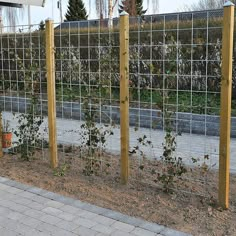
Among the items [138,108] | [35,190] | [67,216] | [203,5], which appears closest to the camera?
[67,216]

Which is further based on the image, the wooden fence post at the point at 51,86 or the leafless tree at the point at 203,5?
the leafless tree at the point at 203,5

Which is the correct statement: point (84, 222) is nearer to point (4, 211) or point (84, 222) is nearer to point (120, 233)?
point (120, 233)

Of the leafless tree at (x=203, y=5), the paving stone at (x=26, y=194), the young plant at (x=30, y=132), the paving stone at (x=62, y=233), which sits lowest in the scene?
the paving stone at (x=62, y=233)

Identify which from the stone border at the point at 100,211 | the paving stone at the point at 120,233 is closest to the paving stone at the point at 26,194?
the stone border at the point at 100,211

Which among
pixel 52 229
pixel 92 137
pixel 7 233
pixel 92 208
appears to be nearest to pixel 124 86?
pixel 92 137

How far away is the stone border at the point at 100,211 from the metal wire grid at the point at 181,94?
81cm

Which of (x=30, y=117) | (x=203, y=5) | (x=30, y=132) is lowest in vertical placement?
(x=30, y=132)

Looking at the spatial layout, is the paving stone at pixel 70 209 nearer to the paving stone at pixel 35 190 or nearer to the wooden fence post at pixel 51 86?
the paving stone at pixel 35 190

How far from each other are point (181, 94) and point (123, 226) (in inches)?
219

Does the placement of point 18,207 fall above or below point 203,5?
below

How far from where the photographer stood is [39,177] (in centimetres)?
496

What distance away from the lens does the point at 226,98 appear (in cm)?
359

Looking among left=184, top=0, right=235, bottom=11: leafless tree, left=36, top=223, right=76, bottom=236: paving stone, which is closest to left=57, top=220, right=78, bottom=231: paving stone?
left=36, top=223, right=76, bottom=236: paving stone

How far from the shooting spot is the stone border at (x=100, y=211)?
3424 mm
